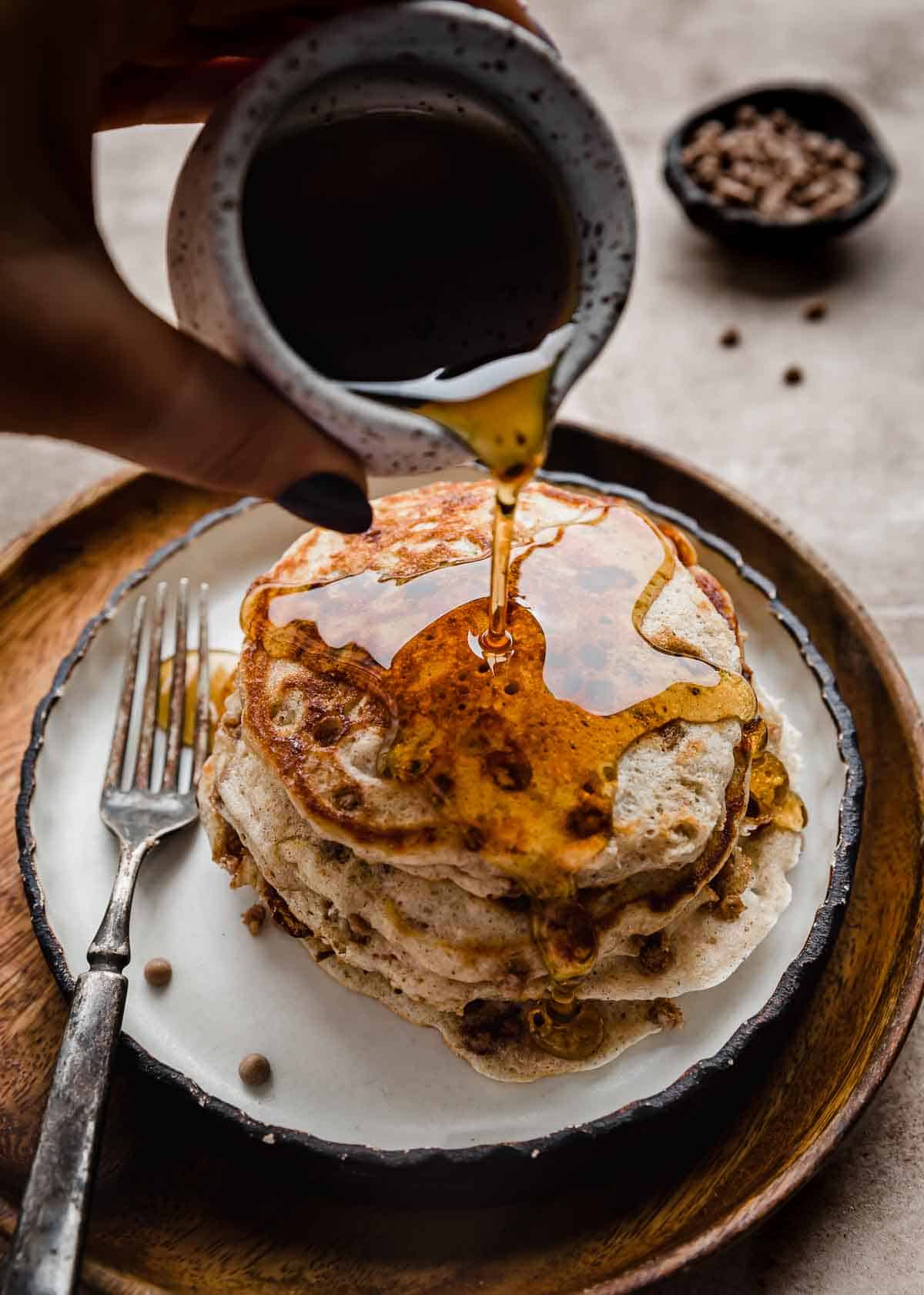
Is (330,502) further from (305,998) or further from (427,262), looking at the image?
(305,998)

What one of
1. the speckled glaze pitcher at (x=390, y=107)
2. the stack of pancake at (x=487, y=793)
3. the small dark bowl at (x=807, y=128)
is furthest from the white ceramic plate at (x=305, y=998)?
the small dark bowl at (x=807, y=128)

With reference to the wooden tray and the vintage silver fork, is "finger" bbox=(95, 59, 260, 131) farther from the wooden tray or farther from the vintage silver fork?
the wooden tray

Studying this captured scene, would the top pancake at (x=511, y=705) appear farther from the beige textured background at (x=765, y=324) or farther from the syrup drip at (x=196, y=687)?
the beige textured background at (x=765, y=324)

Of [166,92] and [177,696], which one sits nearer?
[166,92]

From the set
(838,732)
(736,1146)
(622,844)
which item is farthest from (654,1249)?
(838,732)

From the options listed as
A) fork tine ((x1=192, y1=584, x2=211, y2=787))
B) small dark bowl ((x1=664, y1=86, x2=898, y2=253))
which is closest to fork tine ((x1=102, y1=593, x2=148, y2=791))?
fork tine ((x1=192, y1=584, x2=211, y2=787))

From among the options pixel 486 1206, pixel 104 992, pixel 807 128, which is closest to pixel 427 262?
pixel 104 992
